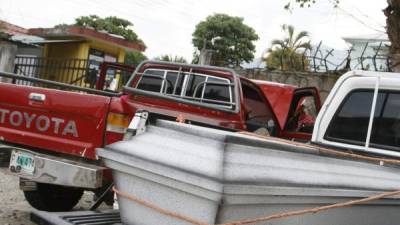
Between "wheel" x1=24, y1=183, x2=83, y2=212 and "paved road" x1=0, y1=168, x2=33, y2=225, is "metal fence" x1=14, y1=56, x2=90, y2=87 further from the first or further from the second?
"wheel" x1=24, y1=183, x2=83, y2=212

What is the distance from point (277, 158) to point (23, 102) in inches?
128

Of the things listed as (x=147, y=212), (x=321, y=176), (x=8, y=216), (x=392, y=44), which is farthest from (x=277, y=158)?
(x=392, y=44)

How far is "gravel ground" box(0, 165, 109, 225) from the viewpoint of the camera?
5420 millimetres

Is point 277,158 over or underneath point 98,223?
over

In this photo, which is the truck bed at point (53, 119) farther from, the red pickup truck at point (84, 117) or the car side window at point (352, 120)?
the car side window at point (352, 120)

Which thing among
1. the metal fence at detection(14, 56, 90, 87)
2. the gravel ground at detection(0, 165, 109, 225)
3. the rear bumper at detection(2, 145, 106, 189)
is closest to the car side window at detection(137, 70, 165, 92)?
the gravel ground at detection(0, 165, 109, 225)

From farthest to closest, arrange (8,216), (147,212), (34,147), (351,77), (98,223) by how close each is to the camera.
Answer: (8,216) < (34,147) < (351,77) < (98,223) < (147,212)

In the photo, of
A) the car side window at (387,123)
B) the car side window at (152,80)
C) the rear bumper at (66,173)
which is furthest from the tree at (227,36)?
the car side window at (387,123)

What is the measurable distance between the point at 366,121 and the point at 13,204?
→ 13.7 ft

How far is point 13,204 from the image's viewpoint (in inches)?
241

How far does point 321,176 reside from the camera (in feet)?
8.41

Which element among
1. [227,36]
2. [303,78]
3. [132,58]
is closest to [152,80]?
[303,78]

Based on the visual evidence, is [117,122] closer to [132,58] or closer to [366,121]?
[366,121]

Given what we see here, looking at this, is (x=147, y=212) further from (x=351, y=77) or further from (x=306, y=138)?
(x=306, y=138)
